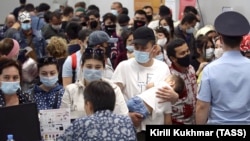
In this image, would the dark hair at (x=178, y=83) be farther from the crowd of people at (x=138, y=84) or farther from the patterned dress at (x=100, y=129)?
the patterned dress at (x=100, y=129)

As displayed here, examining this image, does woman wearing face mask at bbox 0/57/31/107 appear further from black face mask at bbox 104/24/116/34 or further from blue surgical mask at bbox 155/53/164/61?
black face mask at bbox 104/24/116/34

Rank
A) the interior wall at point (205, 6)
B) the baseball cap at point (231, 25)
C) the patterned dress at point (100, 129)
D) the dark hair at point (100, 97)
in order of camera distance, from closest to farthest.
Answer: the patterned dress at point (100, 129) → the dark hair at point (100, 97) → the baseball cap at point (231, 25) → the interior wall at point (205, 6)

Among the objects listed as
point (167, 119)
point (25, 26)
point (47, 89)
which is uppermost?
point (25, 26)

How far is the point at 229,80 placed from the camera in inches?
148

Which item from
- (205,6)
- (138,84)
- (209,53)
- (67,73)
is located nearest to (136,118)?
(138,84)

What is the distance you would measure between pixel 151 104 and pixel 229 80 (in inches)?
33.1

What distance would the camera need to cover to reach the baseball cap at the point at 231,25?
148 inches

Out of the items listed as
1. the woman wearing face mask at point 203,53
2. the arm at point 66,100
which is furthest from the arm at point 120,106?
the woman wearing face mask at point 203,53

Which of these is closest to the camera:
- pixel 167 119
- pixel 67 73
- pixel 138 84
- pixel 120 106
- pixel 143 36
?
pixel 120 106

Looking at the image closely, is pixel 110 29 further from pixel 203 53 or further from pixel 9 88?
pixel 9 88

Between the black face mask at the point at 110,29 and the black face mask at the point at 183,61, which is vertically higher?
the black face mask at the point at 110,29

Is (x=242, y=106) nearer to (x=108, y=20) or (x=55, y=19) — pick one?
(x=108, y=20)

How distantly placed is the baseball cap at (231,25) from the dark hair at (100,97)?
0.99 m

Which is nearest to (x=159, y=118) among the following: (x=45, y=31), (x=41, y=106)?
(x=41, y=106)
